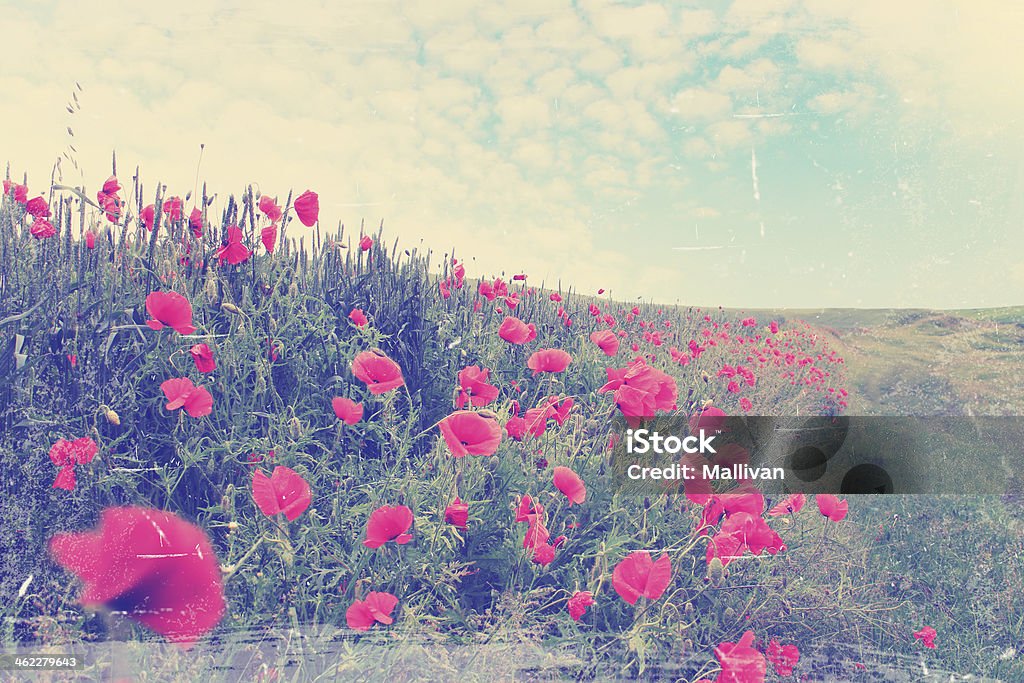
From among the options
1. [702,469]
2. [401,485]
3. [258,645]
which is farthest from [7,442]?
[702,469]

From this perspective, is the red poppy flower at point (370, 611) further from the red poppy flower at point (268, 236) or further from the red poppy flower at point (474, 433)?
the red poppy flower at point (268, 236)

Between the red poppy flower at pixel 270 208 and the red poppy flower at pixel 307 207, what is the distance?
0.09 metres

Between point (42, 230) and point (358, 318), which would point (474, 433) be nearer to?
point (358, 318)

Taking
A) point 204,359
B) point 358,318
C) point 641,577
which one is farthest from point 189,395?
point 641,577

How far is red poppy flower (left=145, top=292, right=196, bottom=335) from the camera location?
66.7 inches

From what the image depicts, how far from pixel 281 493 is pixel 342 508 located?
289 mm

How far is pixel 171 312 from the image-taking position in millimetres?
1711

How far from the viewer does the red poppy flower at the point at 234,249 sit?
6.58ft

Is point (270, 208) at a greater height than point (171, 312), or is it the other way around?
point (270, 208)

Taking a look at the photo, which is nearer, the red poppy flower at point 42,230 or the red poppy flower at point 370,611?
the red poppy flower at point 370,611

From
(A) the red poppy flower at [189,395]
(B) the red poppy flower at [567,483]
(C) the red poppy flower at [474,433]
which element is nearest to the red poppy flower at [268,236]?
(A) the red poppy flower at [189,395]

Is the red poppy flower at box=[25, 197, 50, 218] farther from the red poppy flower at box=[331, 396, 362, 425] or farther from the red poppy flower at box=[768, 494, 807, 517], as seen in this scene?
the red poppy flower at box=[768, 494, 807, 517]

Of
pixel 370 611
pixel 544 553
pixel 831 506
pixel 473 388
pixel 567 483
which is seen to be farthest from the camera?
pixel 831 506

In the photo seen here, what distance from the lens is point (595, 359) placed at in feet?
9.05
